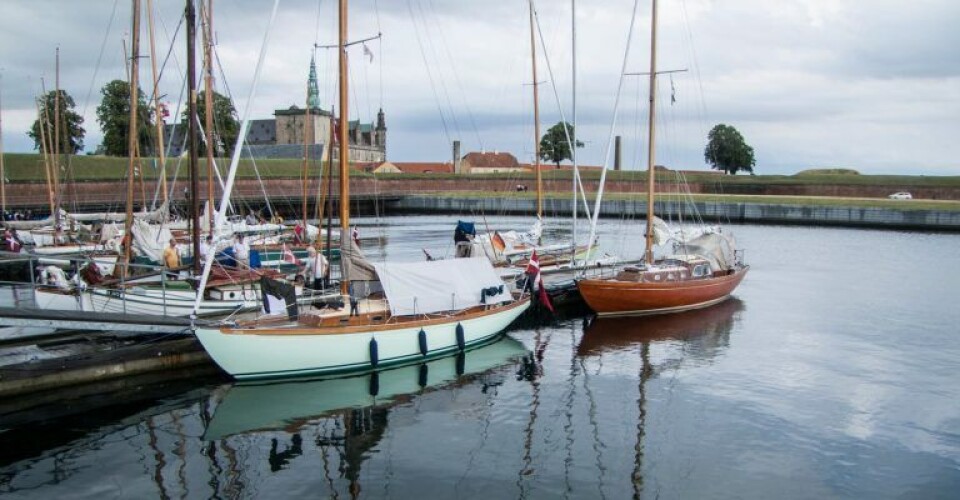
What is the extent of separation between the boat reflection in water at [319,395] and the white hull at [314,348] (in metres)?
0.32

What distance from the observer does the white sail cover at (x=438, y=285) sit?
70.2ft

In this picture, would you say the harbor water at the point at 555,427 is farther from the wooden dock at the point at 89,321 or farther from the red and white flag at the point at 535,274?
the wooden dock at the point at 89,321

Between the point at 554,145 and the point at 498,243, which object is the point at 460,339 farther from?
the point at 554,145

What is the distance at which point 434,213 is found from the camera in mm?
105750

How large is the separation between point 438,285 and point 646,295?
33.1 ft

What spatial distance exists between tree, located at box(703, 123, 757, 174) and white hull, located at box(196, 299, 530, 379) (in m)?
127

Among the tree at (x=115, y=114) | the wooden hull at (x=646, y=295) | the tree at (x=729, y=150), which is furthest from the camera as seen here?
the tree at (x=729, y=150)

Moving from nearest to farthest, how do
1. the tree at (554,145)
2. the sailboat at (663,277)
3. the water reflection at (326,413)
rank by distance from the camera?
the water reflection at (326,413) → the sailboat at (663,277) → the tree at (554,145)

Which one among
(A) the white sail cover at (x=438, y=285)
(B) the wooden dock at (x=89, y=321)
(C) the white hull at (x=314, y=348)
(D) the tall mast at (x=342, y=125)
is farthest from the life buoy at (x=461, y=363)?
(B) the wooden dock at (x=89, y=321)

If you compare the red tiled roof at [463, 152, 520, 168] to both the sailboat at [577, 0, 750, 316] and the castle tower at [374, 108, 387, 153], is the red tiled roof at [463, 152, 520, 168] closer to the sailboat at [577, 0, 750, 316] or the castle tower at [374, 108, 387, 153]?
the castle tower at [374, 108, 387, 153]

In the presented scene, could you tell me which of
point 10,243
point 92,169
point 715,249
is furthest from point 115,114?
point 715,249

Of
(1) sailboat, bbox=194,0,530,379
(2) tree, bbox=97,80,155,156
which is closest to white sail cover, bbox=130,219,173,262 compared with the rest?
(1) sailboat, bbox=194,0,530,379

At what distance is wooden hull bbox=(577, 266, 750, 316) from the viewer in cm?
2806

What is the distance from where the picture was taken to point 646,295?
28.6 metres
